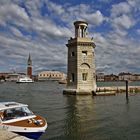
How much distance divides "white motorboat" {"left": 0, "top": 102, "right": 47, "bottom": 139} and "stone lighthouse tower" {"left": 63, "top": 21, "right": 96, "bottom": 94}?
33827 millimetres

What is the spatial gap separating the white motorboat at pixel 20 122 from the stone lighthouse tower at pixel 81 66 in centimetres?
3383

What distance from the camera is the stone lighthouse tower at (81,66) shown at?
5013 cm

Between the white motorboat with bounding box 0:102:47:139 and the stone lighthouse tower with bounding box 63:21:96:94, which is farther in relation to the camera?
the stone lighthouse tower with bounding box 63:21:96:94

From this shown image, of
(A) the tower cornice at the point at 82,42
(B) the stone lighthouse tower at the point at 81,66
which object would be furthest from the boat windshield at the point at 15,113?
(A) the tower cornice at the point at 82,42

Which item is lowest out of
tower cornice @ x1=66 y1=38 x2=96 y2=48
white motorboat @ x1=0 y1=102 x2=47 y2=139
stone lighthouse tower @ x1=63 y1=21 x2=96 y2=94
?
white motorboat @ x1=0 y1=102 x2=47 y2=139

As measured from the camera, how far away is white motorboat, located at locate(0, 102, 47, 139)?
14.6m

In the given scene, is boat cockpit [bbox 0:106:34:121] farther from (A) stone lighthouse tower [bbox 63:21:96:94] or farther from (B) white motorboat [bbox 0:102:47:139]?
(A) stone lighthouse tower [bbox 63:21:96:94]

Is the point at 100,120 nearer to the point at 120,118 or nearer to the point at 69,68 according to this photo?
the point at 120,118

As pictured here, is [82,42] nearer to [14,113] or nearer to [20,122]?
[14,113]

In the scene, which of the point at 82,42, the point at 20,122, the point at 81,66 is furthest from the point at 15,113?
the point at 82,42

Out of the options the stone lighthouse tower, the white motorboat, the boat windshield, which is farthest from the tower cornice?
the boat windshield

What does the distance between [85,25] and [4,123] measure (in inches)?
1603

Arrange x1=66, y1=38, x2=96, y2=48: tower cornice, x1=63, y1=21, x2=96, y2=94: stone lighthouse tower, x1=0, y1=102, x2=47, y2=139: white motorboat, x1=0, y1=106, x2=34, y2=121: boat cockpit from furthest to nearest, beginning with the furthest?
x1=66, y1=38, x2=96, y2=48: tower cornice < x1=63, y1=21, x2=96, y2=94: stone lighthouse tower < x1=0, y1=106, x2=34, y2=121: boat cockpit < x1=0, y1=102, x2=47, y2=139: white motorboat

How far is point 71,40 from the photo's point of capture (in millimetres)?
52406
